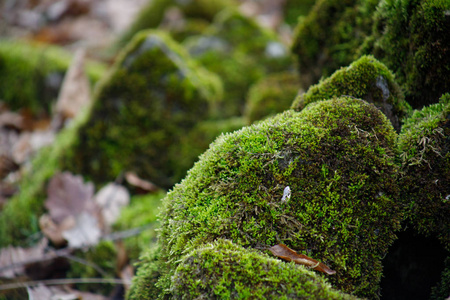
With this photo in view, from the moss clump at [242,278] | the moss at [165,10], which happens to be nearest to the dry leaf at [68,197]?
the moss clump at [242,278]

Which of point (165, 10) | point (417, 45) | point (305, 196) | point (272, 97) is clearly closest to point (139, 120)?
point (272, 97)

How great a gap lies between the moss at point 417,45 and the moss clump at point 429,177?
38cm

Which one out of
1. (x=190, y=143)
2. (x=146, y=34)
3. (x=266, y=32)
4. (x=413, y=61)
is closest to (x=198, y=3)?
(x=266, y=32)

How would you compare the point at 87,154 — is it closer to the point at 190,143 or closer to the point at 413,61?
the point at 190,143

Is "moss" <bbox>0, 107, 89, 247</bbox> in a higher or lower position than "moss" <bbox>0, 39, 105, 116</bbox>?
lower

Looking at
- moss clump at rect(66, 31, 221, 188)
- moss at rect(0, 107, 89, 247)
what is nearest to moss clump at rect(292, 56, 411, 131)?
moss clump at rect(66, 31, 221, 188)

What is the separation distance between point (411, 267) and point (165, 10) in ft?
23.6

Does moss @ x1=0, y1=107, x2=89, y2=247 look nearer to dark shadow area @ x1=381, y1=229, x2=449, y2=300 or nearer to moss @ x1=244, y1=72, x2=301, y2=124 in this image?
moss @ x1=244, y1=72, x2=301, y2=124

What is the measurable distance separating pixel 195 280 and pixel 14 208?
9.80 ft

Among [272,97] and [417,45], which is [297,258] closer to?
[417,45]

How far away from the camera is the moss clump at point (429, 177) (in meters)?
1.53

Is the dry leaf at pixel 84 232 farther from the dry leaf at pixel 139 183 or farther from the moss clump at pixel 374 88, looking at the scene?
the moss clump at pixel 374 88

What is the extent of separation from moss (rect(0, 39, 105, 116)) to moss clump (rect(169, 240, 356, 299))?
4.98 m

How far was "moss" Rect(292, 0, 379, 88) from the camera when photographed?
2.53 meters
